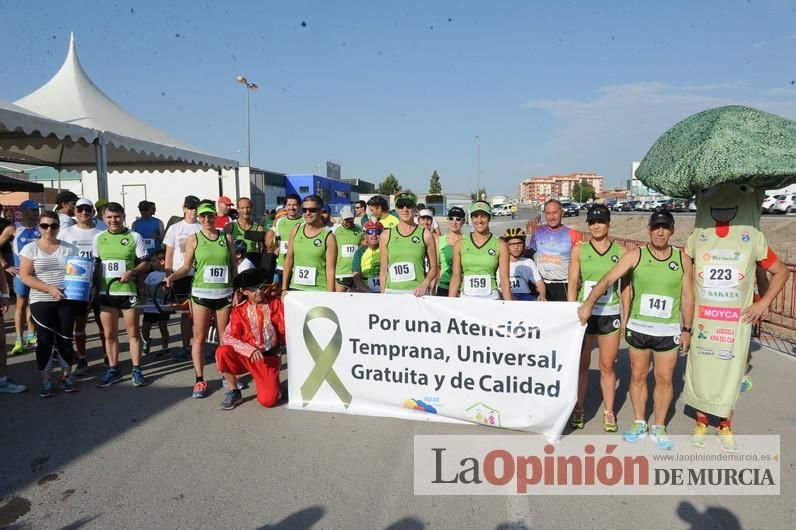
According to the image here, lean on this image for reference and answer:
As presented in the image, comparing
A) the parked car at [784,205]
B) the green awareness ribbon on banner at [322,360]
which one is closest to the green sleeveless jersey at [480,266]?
the green awareness ribbon on banner at [322,360]

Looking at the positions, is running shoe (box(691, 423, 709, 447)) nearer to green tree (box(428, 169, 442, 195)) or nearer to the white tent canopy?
the white tent canopy

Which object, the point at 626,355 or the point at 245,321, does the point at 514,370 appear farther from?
the point at 626,355

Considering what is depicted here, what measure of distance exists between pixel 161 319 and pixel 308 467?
386 centimetres

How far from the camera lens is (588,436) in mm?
4168

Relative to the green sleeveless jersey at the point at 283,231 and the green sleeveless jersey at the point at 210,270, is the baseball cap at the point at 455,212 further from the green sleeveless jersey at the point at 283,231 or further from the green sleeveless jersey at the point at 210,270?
the green sleeveless jersey at the point at 210,270

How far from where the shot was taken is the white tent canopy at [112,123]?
1204cm

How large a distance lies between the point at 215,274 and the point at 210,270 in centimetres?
6

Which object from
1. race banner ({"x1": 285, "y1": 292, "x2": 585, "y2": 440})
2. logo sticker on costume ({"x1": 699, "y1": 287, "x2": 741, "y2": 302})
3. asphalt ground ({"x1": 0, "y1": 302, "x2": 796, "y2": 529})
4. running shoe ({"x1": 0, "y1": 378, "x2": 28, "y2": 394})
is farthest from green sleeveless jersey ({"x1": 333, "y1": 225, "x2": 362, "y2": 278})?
logo sticker on costume ({"x1": 699, "y1": 287, "x2": 741, "y2": 302})

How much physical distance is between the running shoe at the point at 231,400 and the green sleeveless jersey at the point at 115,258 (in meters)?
1.53

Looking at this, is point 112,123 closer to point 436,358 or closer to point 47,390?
point 47,390

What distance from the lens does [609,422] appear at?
4.20m

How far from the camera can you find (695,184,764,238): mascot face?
3926 millimetres

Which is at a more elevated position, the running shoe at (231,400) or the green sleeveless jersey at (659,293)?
the green sleeveless jersey at (659,293)

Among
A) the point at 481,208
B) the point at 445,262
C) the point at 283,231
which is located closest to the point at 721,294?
the point at 481,208
